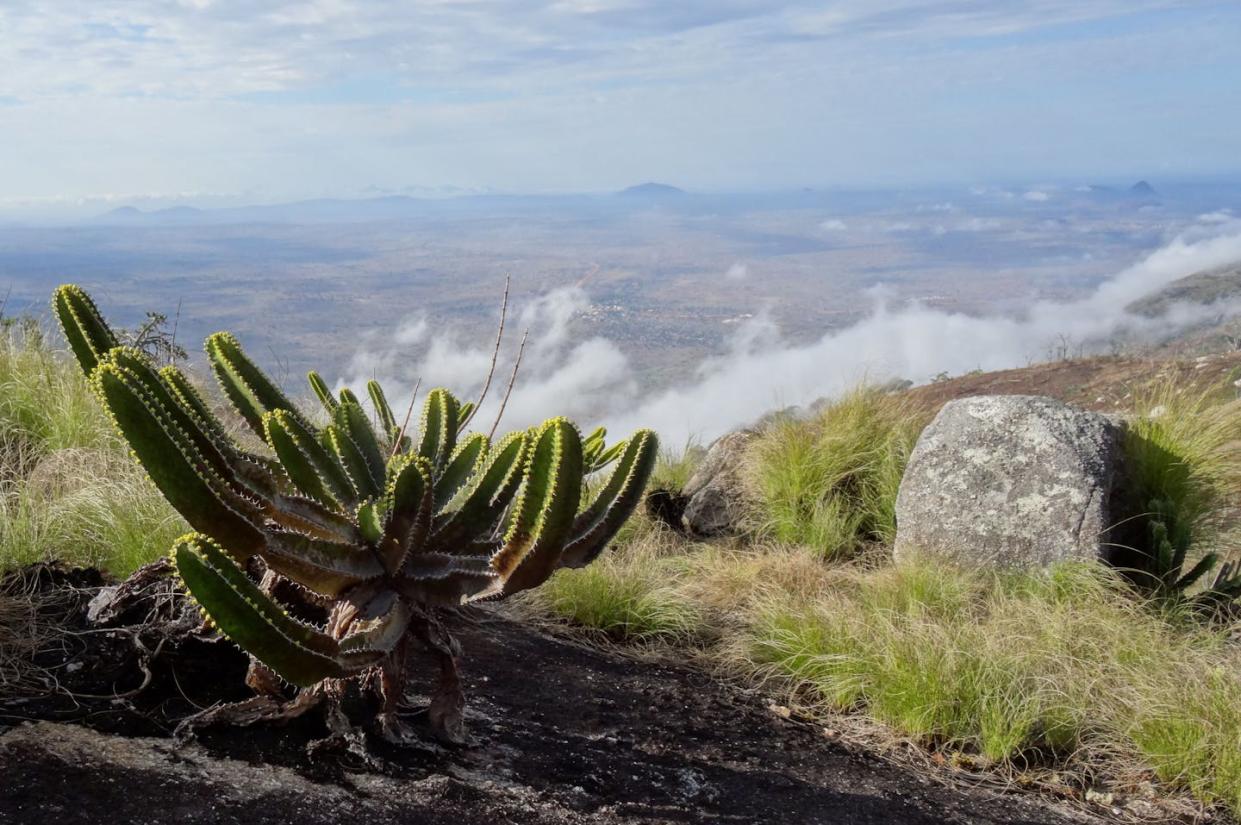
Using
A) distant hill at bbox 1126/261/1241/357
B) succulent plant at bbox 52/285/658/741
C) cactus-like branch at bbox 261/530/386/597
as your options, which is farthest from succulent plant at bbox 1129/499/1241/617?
distant hill at bbox 1126/261/1241/357

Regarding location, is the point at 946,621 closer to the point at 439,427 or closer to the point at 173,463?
the point at 439,427

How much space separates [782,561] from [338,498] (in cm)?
313

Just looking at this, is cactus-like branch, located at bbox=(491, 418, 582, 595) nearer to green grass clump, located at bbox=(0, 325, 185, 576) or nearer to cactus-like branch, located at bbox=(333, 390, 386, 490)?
cactus-like branch, located at bbox=(333, 390, 386, 490)

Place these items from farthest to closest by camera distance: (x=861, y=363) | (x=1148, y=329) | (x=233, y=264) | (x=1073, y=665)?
(x=233, y=264), (x=1148, y=329), (x=861, y=363), (x=1073, y=665)

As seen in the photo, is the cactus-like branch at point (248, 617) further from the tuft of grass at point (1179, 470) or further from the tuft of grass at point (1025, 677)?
the tuft of grass at point (1179, 470)

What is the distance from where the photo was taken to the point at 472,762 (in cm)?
271

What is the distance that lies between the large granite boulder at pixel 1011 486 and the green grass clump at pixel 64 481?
4043mm

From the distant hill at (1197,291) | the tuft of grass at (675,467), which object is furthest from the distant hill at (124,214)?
the tuft of grass at (675,467)

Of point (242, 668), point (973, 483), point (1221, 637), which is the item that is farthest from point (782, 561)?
point (242, 668)

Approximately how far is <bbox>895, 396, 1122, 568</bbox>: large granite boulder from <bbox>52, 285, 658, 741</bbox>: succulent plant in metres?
3.08

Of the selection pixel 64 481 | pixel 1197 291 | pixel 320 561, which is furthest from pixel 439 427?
pixel 1197 291

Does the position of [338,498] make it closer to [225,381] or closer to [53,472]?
[225,381]

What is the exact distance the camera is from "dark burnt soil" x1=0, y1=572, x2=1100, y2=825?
7.40 ft

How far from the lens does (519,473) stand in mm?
2869
